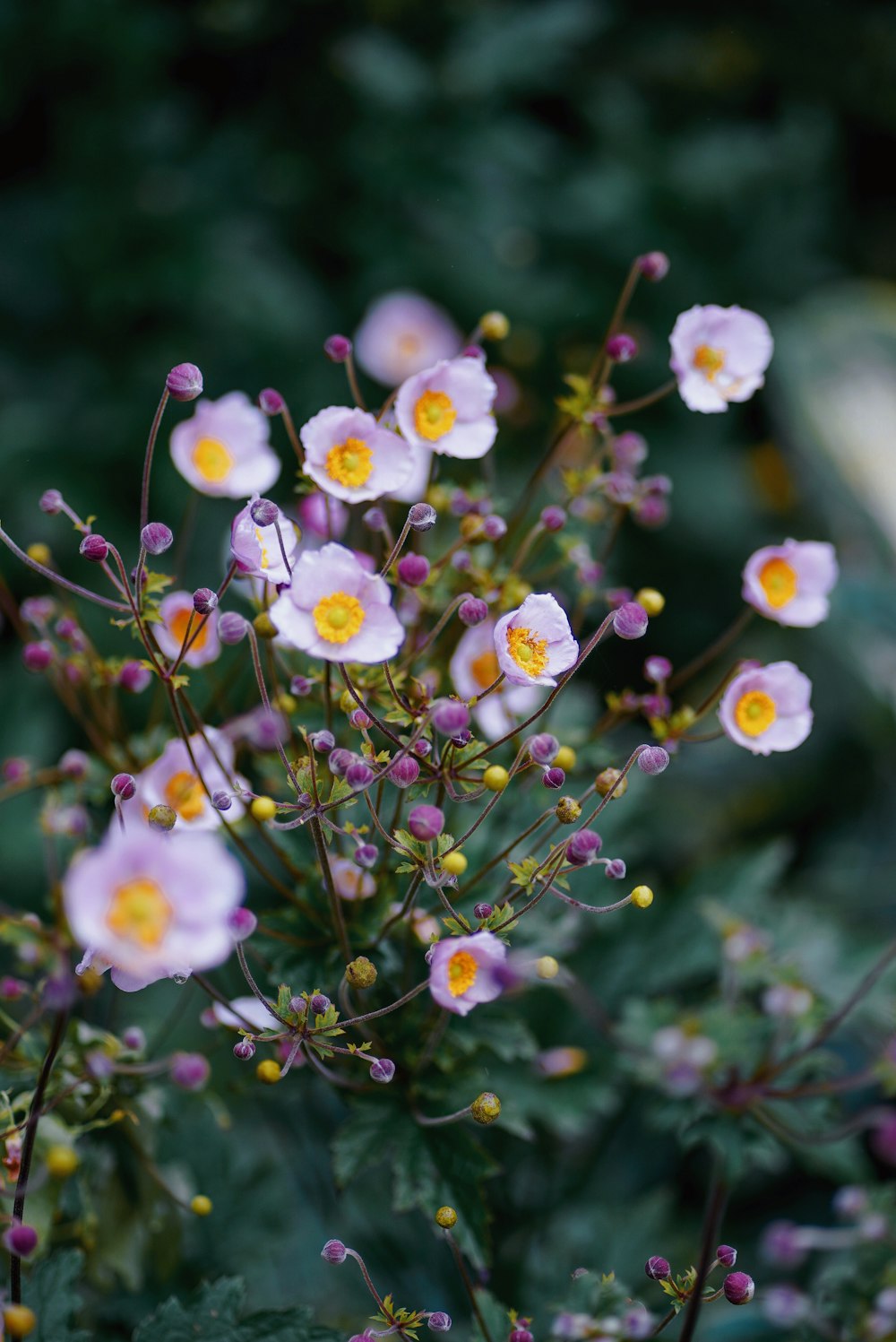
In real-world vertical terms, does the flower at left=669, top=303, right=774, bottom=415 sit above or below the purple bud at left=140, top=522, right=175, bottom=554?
above

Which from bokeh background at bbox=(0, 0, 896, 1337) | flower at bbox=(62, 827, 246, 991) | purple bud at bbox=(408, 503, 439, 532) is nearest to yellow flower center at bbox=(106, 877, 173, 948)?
flower at bbox=(62, 827, 246, 991)

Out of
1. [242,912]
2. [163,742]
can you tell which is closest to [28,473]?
[163,742]

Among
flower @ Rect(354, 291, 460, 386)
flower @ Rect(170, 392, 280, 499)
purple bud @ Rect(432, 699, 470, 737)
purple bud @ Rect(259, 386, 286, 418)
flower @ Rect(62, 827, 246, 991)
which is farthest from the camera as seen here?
flower @ Rect(354, 291, 460, 386)

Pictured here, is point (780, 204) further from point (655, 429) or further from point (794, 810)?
point (794, 810)

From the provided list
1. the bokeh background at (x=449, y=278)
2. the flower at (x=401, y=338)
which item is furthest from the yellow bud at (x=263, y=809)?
the flower at (x=401, y=338)

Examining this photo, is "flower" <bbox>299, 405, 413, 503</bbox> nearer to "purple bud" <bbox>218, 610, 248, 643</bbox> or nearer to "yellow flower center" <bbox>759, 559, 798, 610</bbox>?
"purple bud" <bbox>218, 610, 248, 643</bbox>

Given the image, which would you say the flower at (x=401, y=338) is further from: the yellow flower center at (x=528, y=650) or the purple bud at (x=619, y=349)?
the yellow flower center at (x=528, y=650)

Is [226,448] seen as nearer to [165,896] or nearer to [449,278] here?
[165,896]
